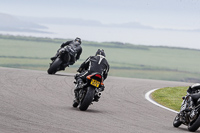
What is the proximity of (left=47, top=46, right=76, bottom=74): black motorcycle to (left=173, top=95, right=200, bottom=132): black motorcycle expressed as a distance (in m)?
11.7

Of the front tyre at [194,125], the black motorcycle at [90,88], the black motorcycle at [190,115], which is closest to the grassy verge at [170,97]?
the black motorcycle at [90,88]

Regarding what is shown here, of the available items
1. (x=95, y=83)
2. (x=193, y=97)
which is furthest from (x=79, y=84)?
(x=193, y=97)

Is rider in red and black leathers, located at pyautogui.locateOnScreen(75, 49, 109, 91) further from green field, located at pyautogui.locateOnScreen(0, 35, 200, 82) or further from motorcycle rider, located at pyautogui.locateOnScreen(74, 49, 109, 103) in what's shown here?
green field, located at pyautogui.locateOnScreen(0, 35, 200, 82)

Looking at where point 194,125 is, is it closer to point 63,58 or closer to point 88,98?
point 88,98

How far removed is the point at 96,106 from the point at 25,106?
2.54 meters

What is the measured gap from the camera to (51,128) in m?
10.0

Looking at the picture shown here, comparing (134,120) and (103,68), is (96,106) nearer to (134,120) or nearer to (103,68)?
(103,68)

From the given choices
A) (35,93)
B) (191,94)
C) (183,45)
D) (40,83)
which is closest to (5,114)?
(191,94)

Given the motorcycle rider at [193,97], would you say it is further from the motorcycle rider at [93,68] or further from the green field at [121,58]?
the green field at [121,58]

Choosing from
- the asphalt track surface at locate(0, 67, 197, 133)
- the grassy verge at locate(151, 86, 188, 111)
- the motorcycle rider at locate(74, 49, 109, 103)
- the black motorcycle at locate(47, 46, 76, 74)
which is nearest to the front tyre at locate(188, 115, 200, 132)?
the asphalt track surface at locate(0, 67, 197, 133)

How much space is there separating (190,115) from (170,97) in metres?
8.01

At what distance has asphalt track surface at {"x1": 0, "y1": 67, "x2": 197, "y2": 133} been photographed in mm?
10461

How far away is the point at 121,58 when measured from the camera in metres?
89.1

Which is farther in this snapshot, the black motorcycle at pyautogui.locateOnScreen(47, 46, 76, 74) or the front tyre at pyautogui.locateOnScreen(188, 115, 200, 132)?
the black motorcycle at pyautogui.locateOnScreen(47, 46, 76, 74)
